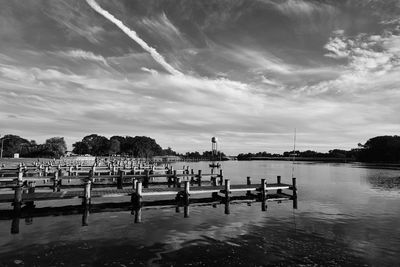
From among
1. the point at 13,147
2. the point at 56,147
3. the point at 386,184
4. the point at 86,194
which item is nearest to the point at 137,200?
the point at 86,194

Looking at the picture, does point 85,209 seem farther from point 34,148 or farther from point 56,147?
point 34,148

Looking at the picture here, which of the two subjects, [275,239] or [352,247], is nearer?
[352,247]

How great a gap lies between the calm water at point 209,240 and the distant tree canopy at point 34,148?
13506 centimetres

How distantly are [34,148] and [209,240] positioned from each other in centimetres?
17111

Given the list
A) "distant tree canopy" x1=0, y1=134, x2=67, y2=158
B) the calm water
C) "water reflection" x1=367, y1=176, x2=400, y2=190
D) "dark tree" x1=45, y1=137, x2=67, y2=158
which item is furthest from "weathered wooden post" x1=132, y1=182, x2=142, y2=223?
"distant tree canopy" x1=0, y1=134, x2=67, y2=158

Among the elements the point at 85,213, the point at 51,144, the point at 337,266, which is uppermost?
the point at 51,144

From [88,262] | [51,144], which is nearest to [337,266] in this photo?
[88,262]

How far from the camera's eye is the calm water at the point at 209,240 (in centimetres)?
1368

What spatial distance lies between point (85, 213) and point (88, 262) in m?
5.20

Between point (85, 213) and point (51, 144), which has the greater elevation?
point (51, 144)

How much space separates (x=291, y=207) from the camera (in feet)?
89.2

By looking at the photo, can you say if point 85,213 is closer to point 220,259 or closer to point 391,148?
point 220,259

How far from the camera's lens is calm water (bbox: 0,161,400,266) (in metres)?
13.7

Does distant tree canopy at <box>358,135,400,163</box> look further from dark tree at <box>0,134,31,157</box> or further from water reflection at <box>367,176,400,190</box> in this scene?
dark tree at <box>0,134,31,157</box>
